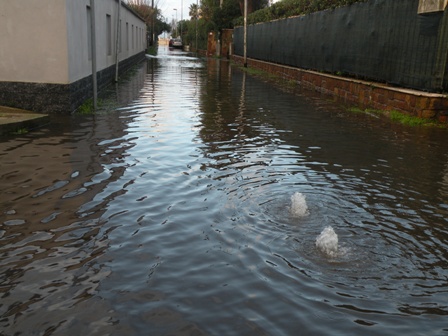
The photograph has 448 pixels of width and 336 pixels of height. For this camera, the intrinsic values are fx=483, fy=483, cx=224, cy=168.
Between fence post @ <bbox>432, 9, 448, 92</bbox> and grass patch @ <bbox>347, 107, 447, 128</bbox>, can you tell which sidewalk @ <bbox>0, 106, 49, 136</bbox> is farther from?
fence post @ <bbox>432, 9, 448, 92</bbox>

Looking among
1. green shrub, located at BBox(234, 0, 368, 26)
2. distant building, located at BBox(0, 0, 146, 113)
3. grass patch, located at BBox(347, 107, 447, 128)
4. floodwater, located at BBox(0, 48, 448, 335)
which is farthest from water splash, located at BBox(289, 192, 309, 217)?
green shrub, located at BBox(234, 0, 368, 26)

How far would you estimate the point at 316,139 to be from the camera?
29.5 feet

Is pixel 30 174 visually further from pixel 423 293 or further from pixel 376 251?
pixel 423 293

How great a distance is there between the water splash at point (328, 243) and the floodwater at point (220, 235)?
0.04 ft

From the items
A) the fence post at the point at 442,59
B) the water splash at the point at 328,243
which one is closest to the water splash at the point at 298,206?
the water splash at the point at 328,243

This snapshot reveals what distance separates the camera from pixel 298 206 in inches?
199

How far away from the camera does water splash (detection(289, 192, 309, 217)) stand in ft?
16.3

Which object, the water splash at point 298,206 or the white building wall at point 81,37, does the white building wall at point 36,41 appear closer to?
the white building wall at point 81,37

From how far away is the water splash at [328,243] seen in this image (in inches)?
159

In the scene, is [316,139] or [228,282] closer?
[228,282]

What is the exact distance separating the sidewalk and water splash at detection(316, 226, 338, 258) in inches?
245

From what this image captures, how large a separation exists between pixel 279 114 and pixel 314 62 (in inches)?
312

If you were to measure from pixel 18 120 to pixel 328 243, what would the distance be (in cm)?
663

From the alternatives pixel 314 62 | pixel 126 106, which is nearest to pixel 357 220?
pixel 126 106
